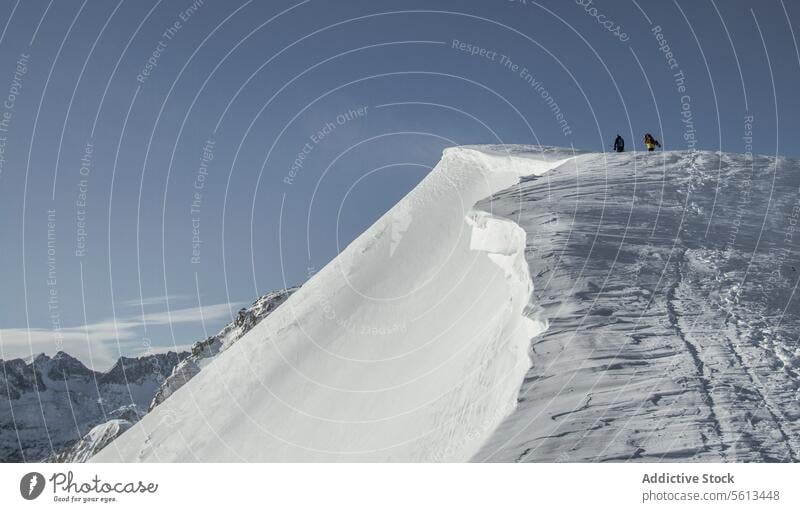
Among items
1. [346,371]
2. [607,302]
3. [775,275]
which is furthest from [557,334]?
[346,371]

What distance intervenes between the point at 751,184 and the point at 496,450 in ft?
69.0

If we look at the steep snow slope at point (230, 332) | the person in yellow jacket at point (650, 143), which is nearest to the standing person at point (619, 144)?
the person in yellow jacket at point (650, 143)

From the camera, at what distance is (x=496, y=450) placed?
11.7m

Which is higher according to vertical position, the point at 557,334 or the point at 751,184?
the point at 751,184

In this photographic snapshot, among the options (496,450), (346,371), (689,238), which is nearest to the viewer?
(496,450)

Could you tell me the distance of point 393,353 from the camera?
24047mm

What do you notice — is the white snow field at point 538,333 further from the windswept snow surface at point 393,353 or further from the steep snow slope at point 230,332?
the steep snow slope at point 230,332

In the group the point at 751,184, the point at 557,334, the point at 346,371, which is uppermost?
the point at 751,184

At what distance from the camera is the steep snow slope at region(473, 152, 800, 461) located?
11953mm

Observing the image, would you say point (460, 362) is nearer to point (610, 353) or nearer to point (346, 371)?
point (610, 353)

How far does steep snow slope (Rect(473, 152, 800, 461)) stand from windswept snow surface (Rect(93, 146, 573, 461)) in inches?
41.2

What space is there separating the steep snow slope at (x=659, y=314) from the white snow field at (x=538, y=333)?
60mm
